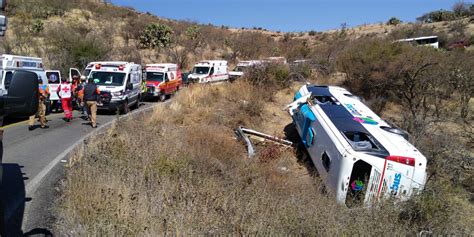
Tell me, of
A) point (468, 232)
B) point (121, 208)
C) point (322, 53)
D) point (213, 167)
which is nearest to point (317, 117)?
point (213, 167)

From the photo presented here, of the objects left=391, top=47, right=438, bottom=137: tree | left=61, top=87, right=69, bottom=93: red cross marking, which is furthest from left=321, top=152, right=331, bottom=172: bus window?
left=61, top=87, right=69, bottom=93: red cross marking

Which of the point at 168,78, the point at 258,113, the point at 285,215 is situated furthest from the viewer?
the point at 168,78

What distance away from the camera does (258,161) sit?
1066cm


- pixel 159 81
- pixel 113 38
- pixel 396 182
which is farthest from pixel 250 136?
pixel 113 38

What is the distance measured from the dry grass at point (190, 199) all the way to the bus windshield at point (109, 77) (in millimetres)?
8999

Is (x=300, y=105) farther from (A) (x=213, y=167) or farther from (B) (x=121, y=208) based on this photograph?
(B) (x=121, y=208)

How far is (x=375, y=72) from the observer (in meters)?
20.9

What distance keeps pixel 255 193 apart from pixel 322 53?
32771 millimetres

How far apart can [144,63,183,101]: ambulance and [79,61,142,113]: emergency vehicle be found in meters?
4.14

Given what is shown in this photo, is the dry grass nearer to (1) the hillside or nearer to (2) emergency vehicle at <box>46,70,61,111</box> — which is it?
(2) emergency vehicle at <box>46,70,61,111</box>

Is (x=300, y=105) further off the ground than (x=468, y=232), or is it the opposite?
(x=300, y=105)

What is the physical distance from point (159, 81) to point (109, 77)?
6.65 meters

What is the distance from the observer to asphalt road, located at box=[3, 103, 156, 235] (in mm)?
6199

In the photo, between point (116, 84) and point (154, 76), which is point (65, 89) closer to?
point (116, 84)
